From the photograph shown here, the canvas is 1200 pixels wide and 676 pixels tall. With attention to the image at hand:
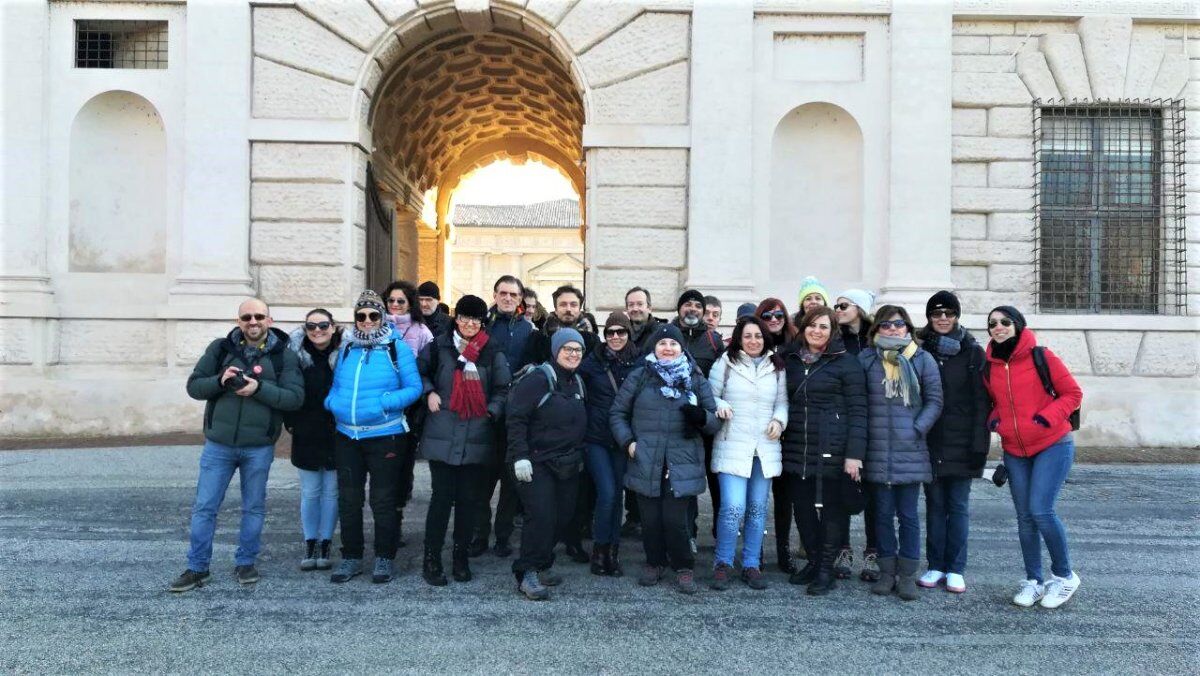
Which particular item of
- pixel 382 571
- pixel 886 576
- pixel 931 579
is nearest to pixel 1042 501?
pixel 931 579

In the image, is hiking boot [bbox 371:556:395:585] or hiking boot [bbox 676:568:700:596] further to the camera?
hiking boot [bbox 371:556:395:585]

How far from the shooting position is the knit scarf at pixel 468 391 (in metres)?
5.14

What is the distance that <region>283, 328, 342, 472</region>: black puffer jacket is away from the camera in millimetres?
5367

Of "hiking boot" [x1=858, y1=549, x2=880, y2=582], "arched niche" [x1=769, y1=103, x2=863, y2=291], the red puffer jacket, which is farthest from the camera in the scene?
"arched niche" [x1=769, y1=103, x2=863, y2=291]

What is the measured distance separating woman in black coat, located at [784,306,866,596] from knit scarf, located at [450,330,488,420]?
2.10 m

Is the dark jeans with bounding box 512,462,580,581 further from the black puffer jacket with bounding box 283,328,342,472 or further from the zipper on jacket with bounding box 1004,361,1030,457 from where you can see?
the zipper on jacket with bounding box 1004,361,1030,457

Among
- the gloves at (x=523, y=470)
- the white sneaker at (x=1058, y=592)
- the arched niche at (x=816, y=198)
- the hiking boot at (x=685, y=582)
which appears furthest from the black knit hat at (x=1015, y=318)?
the arched niche at (x=816, y=198)

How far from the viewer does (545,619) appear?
451cm

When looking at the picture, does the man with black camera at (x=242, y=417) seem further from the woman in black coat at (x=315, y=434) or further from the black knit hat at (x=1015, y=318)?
the black knit hat at (x=1015, y=318)

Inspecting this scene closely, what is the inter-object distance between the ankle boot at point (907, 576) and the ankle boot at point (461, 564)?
9.36 ft

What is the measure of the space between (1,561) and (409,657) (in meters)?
3.65

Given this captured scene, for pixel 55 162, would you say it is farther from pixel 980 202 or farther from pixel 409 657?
pixel 980 202

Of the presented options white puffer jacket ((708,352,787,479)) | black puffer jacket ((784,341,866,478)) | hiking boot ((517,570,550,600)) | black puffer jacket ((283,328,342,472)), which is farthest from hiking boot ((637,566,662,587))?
black puffer jacket ((283,328,342,472))

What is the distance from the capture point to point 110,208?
429 inches
